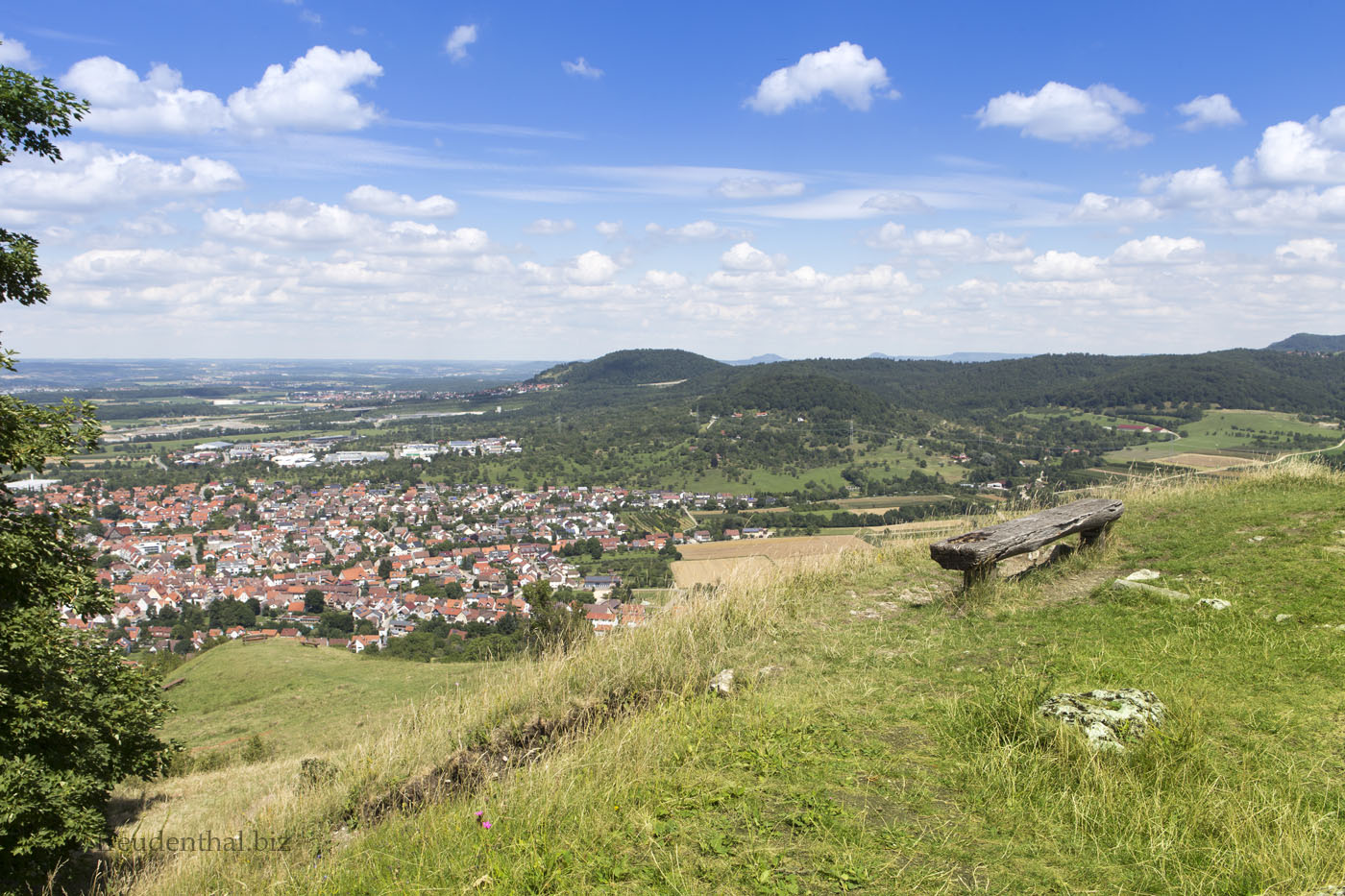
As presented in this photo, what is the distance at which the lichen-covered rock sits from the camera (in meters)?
3.97

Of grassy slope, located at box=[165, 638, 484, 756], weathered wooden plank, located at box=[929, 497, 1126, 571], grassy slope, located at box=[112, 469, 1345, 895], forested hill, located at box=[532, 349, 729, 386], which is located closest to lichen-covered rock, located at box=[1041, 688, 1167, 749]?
grassy slope, located at box=[112, 469, 1345, 895]

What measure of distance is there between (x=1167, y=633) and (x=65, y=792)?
10.4 meters

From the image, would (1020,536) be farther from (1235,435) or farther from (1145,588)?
(1235,435)

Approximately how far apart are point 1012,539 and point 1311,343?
8007 inches

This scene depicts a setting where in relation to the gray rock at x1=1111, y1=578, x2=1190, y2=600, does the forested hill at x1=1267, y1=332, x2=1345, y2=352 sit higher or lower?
higher

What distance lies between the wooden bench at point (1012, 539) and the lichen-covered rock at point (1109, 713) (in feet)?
10.7

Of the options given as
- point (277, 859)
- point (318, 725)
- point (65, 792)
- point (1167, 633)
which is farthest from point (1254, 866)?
point (318, 725)

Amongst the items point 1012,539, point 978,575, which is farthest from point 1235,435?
point 978,575

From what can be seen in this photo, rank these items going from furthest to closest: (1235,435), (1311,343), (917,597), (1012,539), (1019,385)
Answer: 1. (1311,343)
2. (1019,385)
3. (1235,435)
4. (917,597)
5. (1012,539)

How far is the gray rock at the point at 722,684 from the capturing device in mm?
5832

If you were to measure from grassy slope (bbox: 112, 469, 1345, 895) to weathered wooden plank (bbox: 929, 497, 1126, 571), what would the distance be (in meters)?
0.67

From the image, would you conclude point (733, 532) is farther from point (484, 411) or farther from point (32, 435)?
point (484, 411)

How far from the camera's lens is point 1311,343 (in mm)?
149375

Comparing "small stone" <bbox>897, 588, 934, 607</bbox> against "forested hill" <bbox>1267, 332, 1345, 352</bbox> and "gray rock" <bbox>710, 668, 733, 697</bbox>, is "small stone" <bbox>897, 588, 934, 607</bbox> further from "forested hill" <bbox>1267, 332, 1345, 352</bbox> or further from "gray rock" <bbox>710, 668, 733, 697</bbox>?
"forested hill" <bbox>1267, 332, 1345, 352</bbox>
